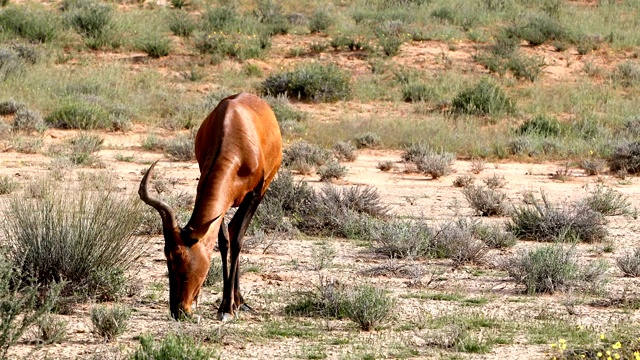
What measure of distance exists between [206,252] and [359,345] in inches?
55.5

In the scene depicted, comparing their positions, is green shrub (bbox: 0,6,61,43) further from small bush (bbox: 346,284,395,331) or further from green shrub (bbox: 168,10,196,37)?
small bush (bbox: 346,284,395,331)

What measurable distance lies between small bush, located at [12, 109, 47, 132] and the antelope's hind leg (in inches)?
422

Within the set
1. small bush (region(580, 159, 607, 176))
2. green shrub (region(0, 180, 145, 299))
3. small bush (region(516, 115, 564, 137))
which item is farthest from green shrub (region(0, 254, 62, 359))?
small bush (region(516, 115, 564, 137))

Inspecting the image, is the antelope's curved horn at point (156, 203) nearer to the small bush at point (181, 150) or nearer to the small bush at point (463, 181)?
the small bush at point (463, 181)

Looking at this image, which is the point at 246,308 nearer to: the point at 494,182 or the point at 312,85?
the point at 494,182

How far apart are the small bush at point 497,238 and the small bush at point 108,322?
5388 mm

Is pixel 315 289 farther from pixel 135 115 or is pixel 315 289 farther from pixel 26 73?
pixel 26 73

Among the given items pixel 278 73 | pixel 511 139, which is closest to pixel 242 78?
pixel 278 73

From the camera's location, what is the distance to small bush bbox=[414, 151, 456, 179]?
1712 cm

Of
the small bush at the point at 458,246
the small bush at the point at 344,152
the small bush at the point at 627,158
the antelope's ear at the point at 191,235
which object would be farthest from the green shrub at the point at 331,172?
the antelope's ear at the point at 191,235

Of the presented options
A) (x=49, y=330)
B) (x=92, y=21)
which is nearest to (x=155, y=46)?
(x=92, y=21)

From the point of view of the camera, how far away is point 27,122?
18.8 m

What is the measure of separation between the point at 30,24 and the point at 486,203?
16.6 meters

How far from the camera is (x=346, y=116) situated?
2198 centimetres
